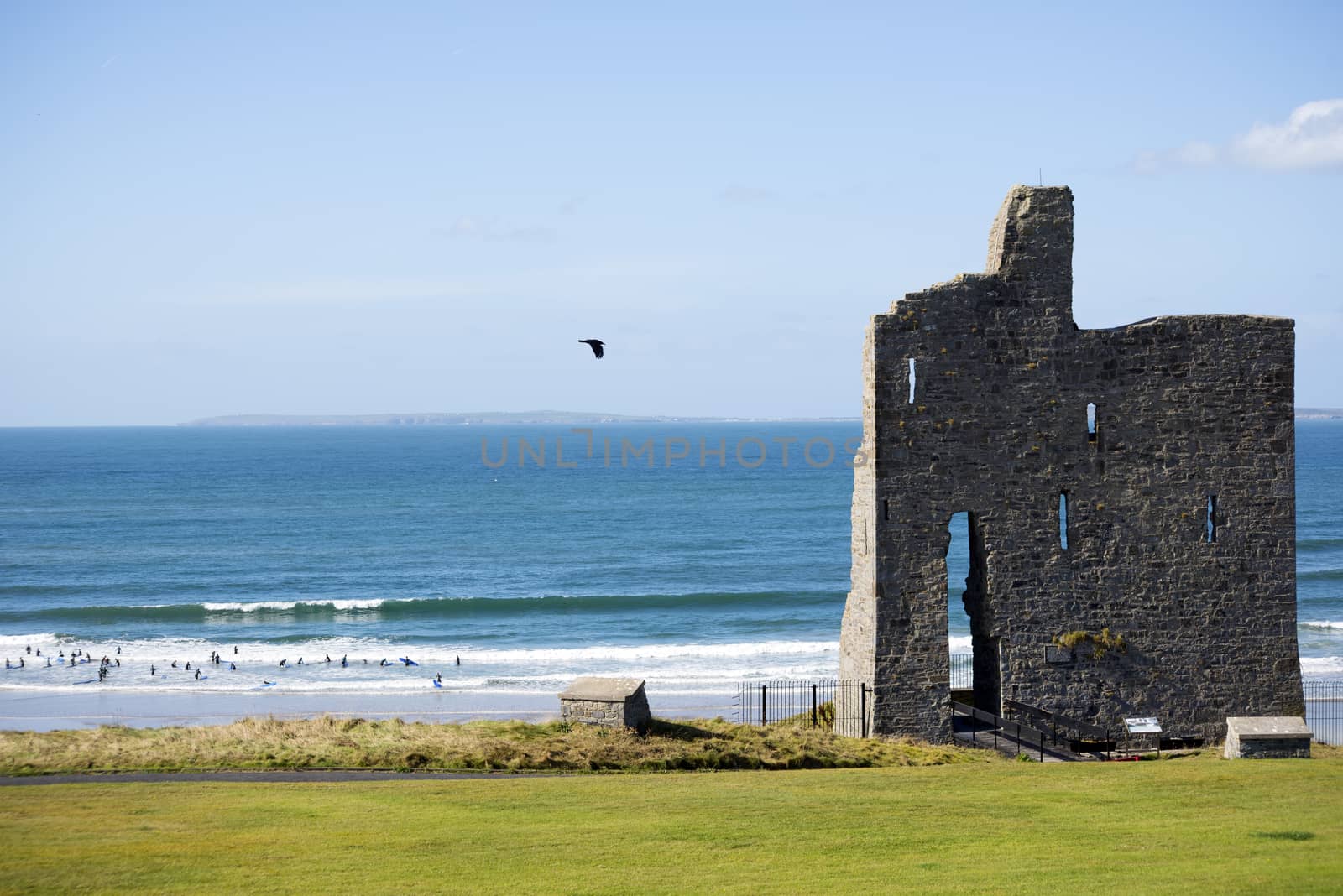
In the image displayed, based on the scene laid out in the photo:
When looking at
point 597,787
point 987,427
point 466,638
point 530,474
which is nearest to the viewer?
point 597,787

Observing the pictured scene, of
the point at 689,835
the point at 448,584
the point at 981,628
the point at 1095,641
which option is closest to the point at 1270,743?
the point at 1095,641

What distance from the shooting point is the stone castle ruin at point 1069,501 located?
19.3 metres

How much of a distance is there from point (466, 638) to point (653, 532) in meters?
30.2

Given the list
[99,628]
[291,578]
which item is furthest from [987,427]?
[291,578]

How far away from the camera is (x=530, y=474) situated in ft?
411

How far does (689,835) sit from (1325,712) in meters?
22.9

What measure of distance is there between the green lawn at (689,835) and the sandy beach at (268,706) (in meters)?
15.0

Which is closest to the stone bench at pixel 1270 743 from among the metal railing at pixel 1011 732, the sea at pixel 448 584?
the metal railing at pixel 1011 732

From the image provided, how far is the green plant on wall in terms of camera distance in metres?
19.7

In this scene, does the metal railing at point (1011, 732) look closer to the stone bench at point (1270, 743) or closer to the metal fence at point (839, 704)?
the metal fence at point (839, 704)

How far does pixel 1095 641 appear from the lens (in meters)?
19.8

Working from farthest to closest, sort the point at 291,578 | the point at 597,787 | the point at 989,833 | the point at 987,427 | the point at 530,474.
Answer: the point at 530,474, the point at 291,578, the point at 987,427, the point at 597,787, the point at 989,833

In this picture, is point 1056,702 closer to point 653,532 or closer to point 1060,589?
point 1060,589

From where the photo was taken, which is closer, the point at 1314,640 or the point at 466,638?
the point at 1314,640
